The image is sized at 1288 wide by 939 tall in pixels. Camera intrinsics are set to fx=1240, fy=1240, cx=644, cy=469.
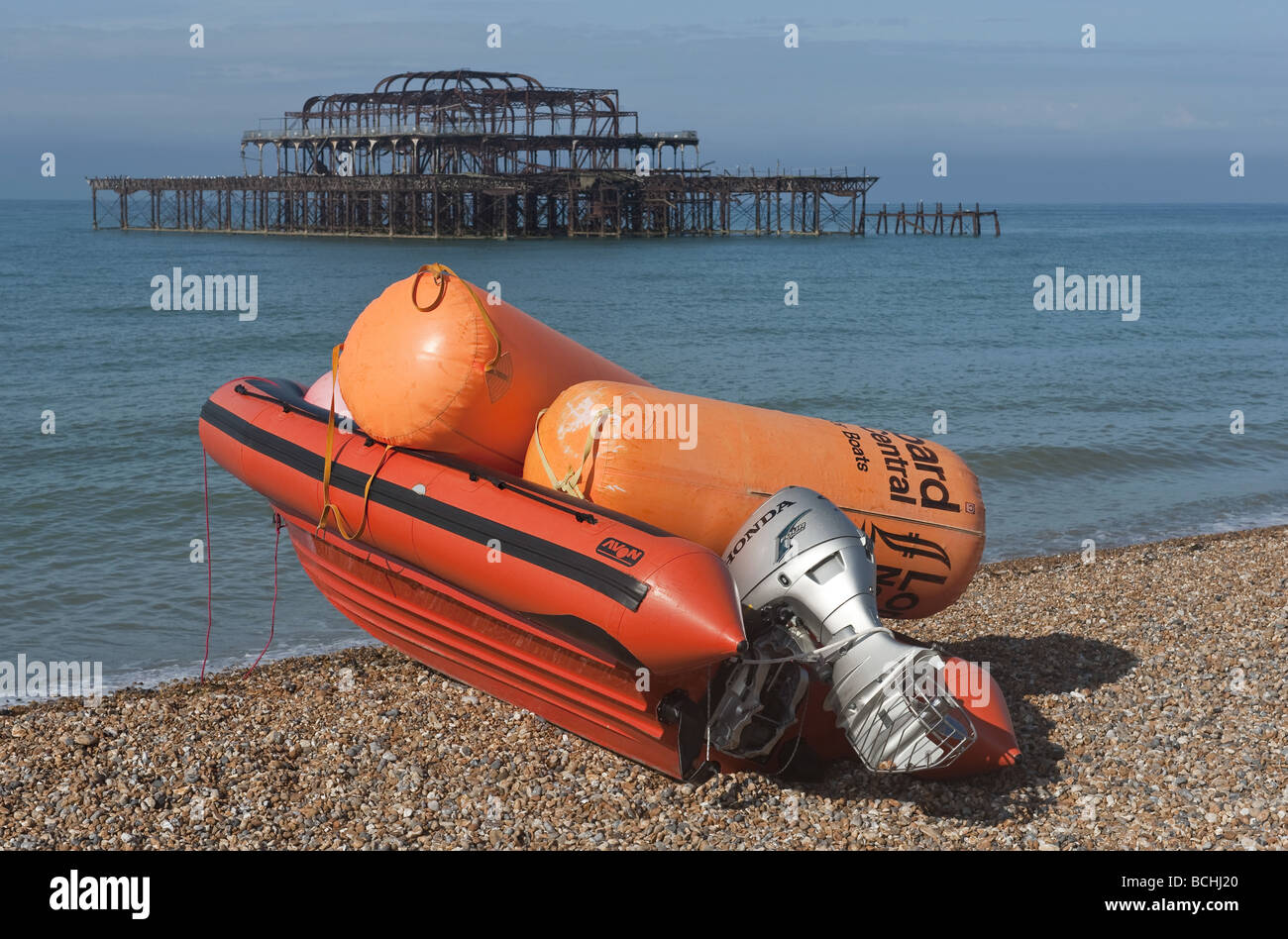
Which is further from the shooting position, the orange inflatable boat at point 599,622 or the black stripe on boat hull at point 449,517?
the black stripe on boat hull at point 449,517

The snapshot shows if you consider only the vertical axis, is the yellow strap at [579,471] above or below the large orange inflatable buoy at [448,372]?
below

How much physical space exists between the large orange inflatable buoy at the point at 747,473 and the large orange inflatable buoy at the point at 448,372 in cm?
21

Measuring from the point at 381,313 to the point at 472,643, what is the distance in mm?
1693

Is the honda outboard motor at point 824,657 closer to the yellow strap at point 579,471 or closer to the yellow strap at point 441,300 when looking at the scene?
the yellow strap at point 579,471

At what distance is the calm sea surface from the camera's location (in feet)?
32.5

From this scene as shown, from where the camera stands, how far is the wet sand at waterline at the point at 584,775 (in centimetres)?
490

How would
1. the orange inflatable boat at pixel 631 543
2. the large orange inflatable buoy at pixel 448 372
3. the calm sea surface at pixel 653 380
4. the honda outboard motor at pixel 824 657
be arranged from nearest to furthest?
the honda outboard motor at pixel 824 657 < the orange inflatable boat at pixel 631 543 < the large orange inflatable buoy at pixel 448 372 < the calm sea surface at pixel 653 380

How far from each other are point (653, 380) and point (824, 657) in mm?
16396

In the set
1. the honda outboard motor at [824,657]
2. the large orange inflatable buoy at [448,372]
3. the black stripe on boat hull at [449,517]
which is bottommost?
the honda outboard motor at [824,657]

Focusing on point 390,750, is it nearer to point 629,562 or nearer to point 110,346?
point 629,562

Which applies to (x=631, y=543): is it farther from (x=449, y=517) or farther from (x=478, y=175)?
(x=478, y=175)

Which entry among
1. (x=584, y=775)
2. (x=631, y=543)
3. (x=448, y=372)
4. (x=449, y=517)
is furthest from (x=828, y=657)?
(x=448, y=372)

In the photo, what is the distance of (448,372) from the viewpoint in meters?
5.77

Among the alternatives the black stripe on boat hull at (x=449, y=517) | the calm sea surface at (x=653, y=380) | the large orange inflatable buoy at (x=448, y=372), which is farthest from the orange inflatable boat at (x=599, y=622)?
the calm sea surface at (x=653, y=380)
